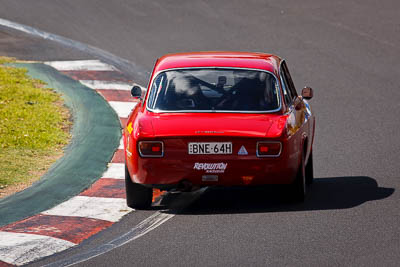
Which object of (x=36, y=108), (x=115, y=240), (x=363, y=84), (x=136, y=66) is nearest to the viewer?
(x=115, y=240)

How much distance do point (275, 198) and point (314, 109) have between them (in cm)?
578

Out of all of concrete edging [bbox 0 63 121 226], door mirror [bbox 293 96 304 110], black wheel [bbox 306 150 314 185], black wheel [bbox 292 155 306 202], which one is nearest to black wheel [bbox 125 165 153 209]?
concrete edging [bbox 0 63 121 226]

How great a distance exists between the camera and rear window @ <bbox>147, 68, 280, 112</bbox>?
395 inches

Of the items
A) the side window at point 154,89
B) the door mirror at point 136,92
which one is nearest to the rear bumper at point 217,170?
the side window at point 154,89

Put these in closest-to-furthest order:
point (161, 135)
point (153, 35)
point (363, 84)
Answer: point (161, 135) < point (363, 84) < point (153, 35)

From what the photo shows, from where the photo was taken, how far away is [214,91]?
10.3 metres

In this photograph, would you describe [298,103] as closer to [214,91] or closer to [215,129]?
[214,91]

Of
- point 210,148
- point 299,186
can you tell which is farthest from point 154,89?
point 299,186

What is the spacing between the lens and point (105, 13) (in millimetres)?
24000

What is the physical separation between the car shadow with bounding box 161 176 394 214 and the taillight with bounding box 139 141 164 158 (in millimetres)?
684

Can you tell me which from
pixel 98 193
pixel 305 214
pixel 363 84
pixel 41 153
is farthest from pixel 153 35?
pixel 305 214

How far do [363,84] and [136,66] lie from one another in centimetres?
430

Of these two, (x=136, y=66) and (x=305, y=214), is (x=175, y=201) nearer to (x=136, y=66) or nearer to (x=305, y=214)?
(x=305, y=214)

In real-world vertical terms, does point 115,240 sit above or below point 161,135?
below
